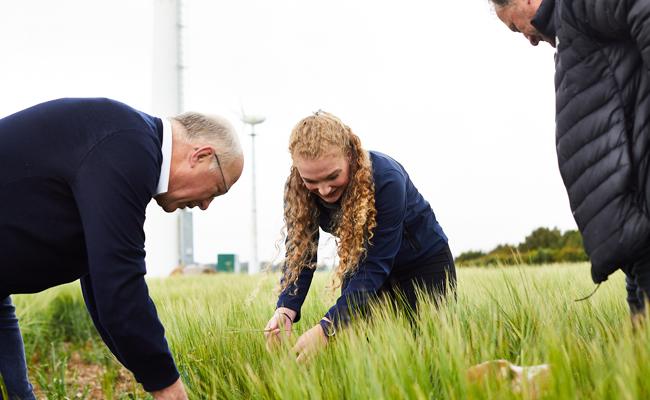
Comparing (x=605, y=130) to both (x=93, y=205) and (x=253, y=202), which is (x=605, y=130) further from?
(x=253, y=202)

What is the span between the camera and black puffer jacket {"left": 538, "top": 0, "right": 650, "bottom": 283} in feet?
6.23

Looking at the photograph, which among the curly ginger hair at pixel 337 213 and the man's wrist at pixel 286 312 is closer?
the curly ginger hair at pixel 337 213

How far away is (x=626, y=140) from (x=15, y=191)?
1871 millimetres

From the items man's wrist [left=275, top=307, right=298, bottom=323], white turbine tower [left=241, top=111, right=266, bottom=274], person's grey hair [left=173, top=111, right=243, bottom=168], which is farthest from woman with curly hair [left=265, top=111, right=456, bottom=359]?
white turbine tower [left=241, top=111, right=266, bottom=274]

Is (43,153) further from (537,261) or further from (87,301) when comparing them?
(537,261)

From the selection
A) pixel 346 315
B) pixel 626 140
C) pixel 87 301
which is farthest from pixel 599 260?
pixel 87 301

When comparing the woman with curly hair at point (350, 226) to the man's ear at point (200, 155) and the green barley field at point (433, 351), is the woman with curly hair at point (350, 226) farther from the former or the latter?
the man's ear at point (200, 155)

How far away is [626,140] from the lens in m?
1.91

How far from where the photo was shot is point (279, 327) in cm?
272

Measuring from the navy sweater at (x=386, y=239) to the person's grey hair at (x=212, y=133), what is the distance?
730mm

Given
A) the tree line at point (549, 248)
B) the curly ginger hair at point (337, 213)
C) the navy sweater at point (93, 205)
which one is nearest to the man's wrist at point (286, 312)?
the curly ginger hair at point (337, 213)

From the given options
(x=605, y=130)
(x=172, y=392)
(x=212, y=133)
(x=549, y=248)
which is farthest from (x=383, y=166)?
(x=549, y=248)

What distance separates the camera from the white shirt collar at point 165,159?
6.75 ft

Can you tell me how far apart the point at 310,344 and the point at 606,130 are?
1221 mm
